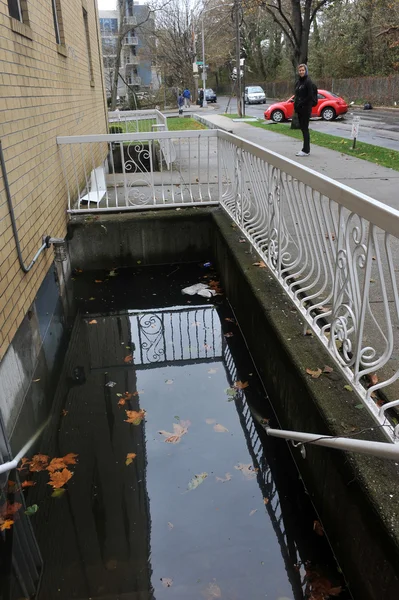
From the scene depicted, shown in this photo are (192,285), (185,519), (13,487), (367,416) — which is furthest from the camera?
(192,285)

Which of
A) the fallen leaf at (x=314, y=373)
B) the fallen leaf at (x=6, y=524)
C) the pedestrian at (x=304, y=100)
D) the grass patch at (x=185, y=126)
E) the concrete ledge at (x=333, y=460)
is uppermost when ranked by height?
the pedestrian at (x=304, y=100)

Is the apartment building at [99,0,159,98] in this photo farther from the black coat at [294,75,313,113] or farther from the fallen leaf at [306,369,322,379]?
the fallen leaf at [306,369,322,379]

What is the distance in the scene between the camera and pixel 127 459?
10.9 ft

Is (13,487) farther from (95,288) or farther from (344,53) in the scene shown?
(344,53)

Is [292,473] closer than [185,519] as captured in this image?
No

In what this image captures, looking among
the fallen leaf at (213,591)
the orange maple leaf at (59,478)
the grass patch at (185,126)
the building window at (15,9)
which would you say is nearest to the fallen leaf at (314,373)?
the fallen leaf at (213,591)

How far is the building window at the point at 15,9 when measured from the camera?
470cm

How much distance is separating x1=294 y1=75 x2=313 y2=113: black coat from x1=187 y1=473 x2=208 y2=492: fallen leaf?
33.2ft

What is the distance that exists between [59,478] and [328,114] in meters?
25.7

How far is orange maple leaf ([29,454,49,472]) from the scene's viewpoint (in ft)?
10.6

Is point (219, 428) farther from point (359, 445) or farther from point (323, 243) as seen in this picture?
point (359, 445)

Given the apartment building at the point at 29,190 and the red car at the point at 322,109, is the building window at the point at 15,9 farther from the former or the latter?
the red car at the point at 322,109

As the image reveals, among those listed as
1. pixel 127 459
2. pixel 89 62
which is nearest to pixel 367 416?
pixel 127 459

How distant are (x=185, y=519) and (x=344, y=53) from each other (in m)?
46.6
